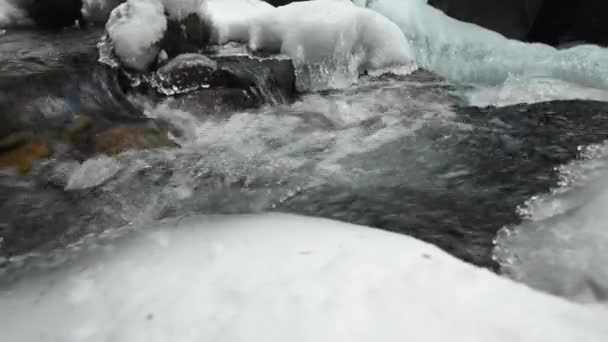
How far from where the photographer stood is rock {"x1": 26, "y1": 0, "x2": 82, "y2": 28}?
5.66m

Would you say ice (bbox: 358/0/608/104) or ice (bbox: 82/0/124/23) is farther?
ice (bbox: 82/0/124/23)

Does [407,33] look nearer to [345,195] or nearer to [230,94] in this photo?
[230,94]

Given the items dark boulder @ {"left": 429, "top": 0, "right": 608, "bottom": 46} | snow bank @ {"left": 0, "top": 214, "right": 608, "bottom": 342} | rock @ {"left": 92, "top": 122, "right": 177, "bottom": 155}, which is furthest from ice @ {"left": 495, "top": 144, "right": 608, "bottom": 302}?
dark boulder @ {"left": 429, "top": 0, "right": 608, "bottom": 46}

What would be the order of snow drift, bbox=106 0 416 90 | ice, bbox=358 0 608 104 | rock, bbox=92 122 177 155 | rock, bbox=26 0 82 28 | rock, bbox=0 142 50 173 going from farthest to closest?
rock, bbox=26 0 82 28 → ice, bbox=358 0 608 104 → snow drift, bbox=106 0 416 90 → rock, bbox=92 122 177 155 → rock, bbox=0 142 50 173

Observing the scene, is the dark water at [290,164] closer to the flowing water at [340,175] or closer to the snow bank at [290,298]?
the flowing water at [340,175]

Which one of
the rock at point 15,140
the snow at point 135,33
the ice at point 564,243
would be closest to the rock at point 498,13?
the snow at point 135,33

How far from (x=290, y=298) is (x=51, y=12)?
5.65 m

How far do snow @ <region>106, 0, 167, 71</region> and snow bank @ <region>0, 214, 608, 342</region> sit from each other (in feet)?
8.62

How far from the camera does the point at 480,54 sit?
6.76 m

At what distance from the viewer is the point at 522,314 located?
1.30 meters

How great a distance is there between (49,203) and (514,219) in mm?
2098

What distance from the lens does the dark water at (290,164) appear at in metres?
2.12

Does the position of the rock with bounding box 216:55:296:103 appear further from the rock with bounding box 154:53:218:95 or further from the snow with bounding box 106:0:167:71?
the snow with bounding box 106:0:167:71

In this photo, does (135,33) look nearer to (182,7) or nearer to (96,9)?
(182,7)
